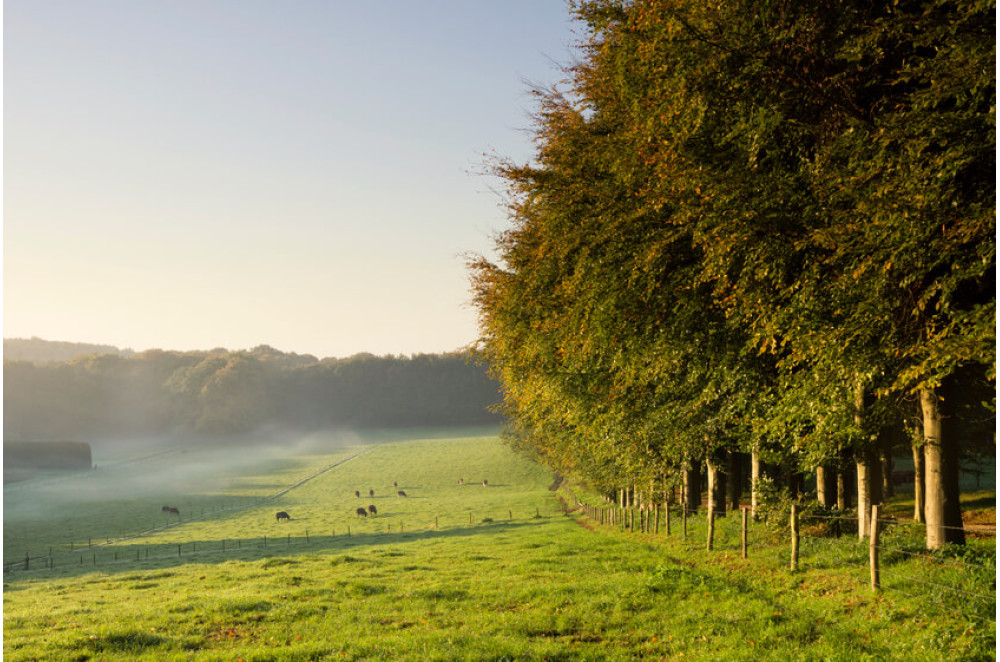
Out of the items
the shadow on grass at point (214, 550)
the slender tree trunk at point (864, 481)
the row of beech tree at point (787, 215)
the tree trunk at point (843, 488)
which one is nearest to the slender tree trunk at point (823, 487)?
the tree trunk at point (843, 488)

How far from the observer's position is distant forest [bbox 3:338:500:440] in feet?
482

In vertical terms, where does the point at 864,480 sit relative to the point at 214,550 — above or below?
above

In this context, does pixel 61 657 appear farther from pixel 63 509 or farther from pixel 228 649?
pixel 63 509

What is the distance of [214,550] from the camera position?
44875mm

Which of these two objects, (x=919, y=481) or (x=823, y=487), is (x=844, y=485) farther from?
(x=919, y=481)

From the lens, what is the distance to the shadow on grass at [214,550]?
127 feet

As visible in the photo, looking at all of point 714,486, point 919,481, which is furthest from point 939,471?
point 919,481

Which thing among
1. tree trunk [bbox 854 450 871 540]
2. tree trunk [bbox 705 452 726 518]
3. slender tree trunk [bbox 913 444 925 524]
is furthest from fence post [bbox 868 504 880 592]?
slender tree trunk [bbox 913 444 925 524]

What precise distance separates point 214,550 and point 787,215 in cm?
4493

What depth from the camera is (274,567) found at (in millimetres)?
31062

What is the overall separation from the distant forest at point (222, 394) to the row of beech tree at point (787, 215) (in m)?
114

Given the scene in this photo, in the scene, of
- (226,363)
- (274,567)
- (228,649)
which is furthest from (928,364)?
(226,363)

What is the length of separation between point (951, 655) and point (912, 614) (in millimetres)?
2043

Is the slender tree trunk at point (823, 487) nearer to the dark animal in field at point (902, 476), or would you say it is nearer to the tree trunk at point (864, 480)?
the tree trunk at point (864, 480)
